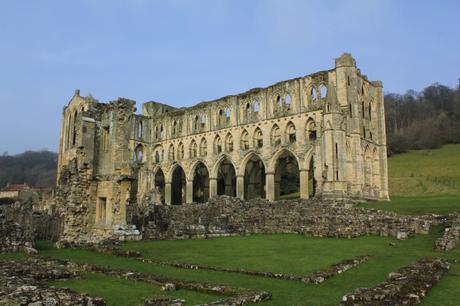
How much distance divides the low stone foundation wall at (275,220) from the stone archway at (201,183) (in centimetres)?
1914

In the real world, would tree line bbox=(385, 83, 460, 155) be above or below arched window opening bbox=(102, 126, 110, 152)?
above

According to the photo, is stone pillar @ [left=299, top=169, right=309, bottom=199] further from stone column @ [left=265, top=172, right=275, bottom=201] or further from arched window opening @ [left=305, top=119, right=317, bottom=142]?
stone column @ [left=265, top=172, right=275, bottom=201]

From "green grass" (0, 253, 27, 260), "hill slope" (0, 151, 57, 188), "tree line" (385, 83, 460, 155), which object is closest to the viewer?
"green grass" (0, 253, 27, 260)

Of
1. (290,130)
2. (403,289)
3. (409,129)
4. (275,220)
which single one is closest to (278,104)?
(290,130)

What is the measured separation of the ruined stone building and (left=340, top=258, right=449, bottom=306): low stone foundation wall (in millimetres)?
14941

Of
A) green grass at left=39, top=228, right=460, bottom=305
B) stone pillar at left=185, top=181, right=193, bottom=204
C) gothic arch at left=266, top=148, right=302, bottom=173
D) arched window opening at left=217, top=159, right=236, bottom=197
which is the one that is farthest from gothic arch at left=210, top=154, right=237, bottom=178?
green grass at left=39, top=228, right=460, bottom=305

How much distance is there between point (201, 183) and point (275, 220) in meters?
29.9

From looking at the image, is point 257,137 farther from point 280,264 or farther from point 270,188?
point 280,264

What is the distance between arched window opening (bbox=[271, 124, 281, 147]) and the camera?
39750 millimetres

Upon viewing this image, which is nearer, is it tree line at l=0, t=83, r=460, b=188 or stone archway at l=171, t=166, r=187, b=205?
stone archway at l=171, t=166, r=187, b=205

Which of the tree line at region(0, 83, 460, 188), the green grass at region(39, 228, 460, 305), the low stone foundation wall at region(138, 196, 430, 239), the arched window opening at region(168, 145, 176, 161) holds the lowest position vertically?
the green grass at region(39, 228, 460, 305)

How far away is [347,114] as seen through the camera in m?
35.3

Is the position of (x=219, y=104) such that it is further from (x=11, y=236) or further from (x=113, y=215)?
(x=11, y=236)

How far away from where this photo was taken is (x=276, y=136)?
40062 mm
